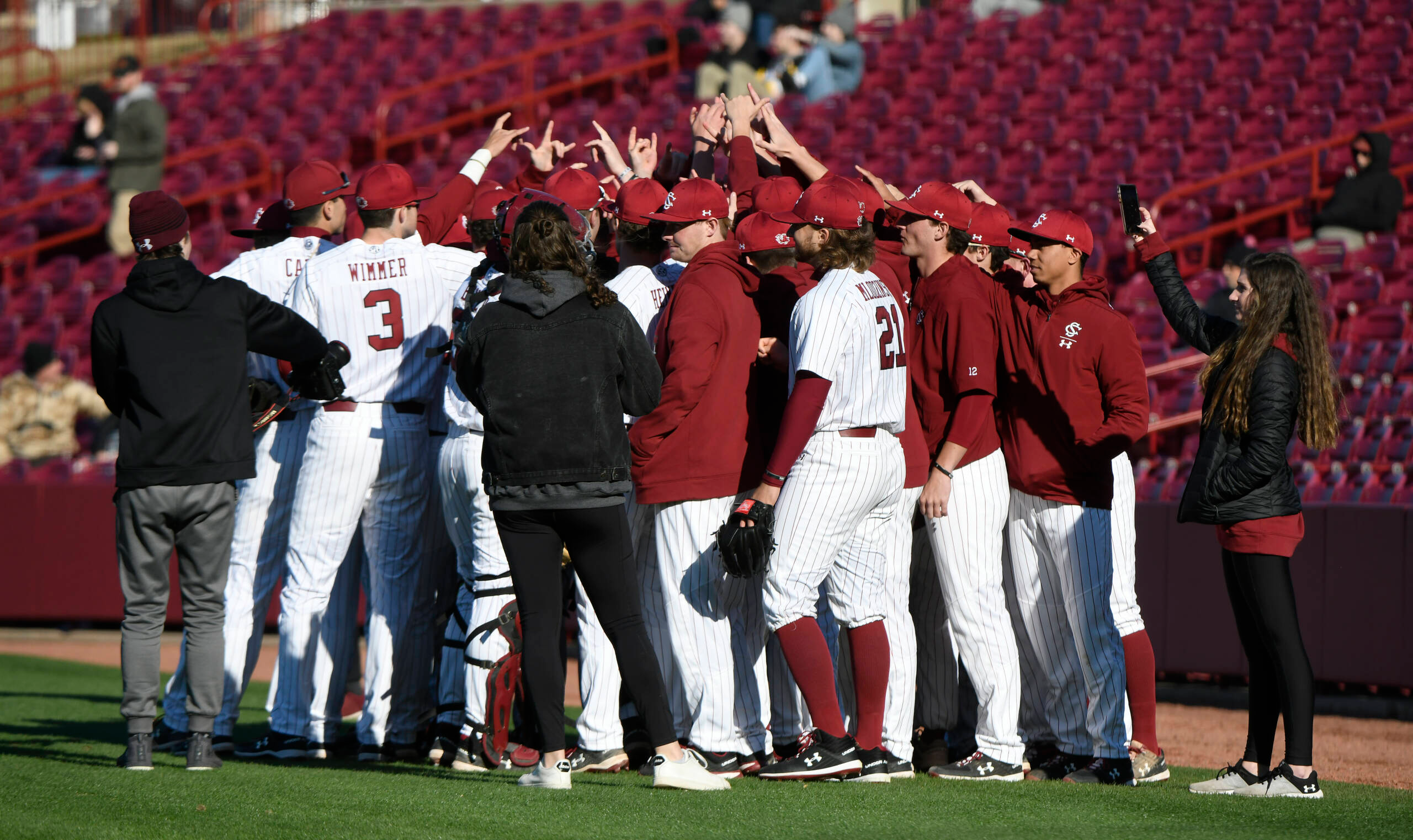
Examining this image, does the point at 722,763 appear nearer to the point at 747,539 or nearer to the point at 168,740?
the point at 747,539

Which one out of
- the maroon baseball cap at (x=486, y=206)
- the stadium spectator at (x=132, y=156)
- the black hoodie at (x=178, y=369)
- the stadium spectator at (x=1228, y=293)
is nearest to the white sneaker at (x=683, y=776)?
the black hoodie at (x=178, y=369)

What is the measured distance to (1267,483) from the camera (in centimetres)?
479

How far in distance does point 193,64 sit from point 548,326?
54.9 ft

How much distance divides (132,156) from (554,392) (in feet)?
38.8

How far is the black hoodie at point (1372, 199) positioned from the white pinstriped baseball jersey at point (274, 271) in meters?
8.16

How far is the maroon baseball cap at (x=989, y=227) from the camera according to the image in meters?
5.68

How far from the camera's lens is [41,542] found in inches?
427

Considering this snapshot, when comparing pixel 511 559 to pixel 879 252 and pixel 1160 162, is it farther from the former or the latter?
pixel 1160 162

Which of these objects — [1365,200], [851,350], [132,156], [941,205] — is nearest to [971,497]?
[851,350]

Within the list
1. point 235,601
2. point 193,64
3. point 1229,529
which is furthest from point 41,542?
point 193,64

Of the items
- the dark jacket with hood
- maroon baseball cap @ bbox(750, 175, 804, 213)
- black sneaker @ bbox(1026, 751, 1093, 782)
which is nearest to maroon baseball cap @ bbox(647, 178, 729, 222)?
maroon baseball cap @ bbox(750, 175, 804, 213)

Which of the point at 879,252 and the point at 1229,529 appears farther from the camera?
the point at 879,252

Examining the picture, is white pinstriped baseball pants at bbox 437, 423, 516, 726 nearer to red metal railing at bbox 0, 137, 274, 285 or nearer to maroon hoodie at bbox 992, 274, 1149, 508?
maroon hoodie at bbox 992, 274, 1149, 508

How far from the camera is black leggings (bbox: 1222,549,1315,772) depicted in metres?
4.75
